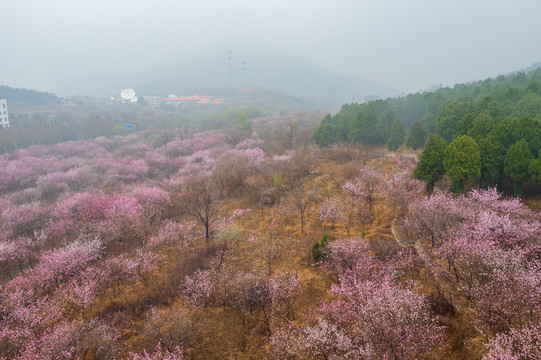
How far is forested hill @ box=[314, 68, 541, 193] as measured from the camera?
55.5 ft

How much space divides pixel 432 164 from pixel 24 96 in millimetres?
138887

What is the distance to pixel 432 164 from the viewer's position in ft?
62.9

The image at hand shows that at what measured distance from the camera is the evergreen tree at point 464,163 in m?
16.9

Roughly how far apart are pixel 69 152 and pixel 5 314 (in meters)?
44.3

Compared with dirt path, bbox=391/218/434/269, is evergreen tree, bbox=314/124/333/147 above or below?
above

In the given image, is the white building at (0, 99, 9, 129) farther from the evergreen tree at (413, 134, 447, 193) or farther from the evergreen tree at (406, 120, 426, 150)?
the evergreen tree at (413, 134, 447, 193)

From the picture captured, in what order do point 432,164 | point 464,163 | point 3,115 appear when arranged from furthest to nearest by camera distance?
point 3,115
point 432,164
point 464,163

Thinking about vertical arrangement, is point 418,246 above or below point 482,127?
below

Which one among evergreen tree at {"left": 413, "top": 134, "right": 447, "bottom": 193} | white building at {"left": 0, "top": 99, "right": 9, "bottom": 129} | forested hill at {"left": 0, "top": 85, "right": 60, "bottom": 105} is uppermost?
forested hill at {"left": 0, "top": 85, "right": 60, "bottom": 105}

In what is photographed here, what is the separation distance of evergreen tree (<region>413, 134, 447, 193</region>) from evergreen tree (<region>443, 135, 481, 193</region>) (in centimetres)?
145

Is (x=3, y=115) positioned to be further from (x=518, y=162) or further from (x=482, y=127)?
(x=518, y=162)

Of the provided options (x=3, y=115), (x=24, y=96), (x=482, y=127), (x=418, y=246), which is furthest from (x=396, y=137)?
(x=24, y=96)

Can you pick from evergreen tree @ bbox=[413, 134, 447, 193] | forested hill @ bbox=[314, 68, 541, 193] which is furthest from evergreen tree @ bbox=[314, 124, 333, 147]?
evergreen tree @ bbox=[413, 134, 447, 193]

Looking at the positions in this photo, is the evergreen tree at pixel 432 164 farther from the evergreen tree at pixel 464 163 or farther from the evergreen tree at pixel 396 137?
the evergreen tree at pixel 396 137
